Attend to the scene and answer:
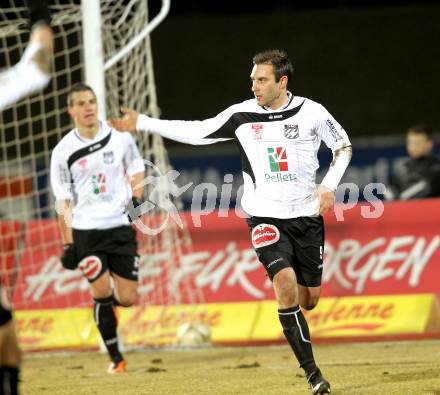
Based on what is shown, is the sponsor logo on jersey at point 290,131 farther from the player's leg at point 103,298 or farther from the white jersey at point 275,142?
the player's leg at point 103,298

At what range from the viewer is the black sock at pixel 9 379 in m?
5.20

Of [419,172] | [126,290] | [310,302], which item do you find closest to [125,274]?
[126,290]

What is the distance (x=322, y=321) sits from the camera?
11.3 meters

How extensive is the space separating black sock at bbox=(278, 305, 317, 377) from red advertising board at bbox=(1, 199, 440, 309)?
14.1 feet

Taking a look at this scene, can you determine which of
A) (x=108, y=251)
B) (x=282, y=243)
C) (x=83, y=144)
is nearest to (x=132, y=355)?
(x=108, y=251)

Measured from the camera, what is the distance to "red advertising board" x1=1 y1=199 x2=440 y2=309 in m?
11.3

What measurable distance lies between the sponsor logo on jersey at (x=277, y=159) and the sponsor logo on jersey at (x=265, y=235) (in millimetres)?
416

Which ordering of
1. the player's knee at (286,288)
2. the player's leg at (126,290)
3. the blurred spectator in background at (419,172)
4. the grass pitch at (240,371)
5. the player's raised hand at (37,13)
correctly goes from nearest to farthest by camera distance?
1. the player's raised hand at (37,13)
2. the player's knee at (286,288)
3. the grass pitch at (240,371)
4. the player's leg at (126,290)
5. the blurred spectator in background at (419,172)

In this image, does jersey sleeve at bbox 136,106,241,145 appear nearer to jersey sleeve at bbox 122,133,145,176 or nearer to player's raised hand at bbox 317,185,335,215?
player's raised hand at bbox 317,185,335,215

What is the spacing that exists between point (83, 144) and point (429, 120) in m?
12.8

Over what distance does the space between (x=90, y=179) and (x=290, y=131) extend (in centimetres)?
264

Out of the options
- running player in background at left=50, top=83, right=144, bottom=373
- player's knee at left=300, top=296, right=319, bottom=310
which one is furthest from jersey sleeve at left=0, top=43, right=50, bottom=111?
running player in background at left=50, top=83, right=144, bottom=373

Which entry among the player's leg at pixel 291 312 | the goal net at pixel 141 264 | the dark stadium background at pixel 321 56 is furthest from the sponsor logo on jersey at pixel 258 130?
the dark stadium background at pixel 321 56

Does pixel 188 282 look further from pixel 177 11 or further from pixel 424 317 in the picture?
pixel 177 11
